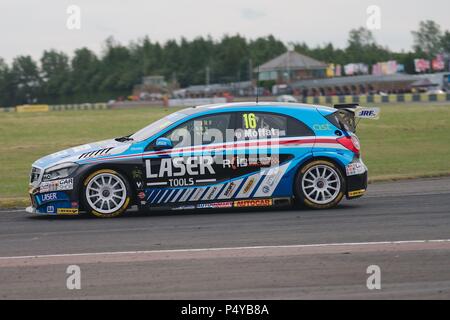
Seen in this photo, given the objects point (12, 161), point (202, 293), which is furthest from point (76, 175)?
point (12, 161)

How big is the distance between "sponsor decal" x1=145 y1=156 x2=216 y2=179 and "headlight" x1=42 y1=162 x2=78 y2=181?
98 centimetres

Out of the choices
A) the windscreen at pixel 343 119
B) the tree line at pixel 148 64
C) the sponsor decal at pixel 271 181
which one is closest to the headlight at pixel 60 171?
the sponsor decal at pixel 271 181

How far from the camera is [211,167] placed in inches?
444

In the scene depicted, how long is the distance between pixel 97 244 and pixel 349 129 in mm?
4580

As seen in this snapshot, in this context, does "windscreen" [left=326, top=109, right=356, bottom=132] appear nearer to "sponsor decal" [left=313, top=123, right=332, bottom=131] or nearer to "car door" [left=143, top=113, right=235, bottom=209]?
"sponsor decal" [left=313, top=123, right=332, bottom=131]

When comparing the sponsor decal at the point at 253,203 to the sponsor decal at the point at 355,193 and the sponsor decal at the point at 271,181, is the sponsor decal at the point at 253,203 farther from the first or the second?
the sponsor decal at the point at 355,193

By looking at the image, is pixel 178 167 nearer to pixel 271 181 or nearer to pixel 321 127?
pixel 271 181

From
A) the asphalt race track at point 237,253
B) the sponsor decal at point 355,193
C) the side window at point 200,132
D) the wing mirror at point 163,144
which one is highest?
the side window at point 200,132

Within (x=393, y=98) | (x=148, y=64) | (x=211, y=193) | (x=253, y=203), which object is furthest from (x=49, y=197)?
(x=148, y=64)

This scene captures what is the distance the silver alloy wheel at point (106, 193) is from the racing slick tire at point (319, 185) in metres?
2.33

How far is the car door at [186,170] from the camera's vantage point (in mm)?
11211

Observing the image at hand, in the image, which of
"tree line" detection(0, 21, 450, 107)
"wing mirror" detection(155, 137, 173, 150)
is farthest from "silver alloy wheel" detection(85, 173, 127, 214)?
"tree line" detection(0, 21, 450, 107)

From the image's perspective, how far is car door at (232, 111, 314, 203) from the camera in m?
11.3

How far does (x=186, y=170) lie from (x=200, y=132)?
57cm
